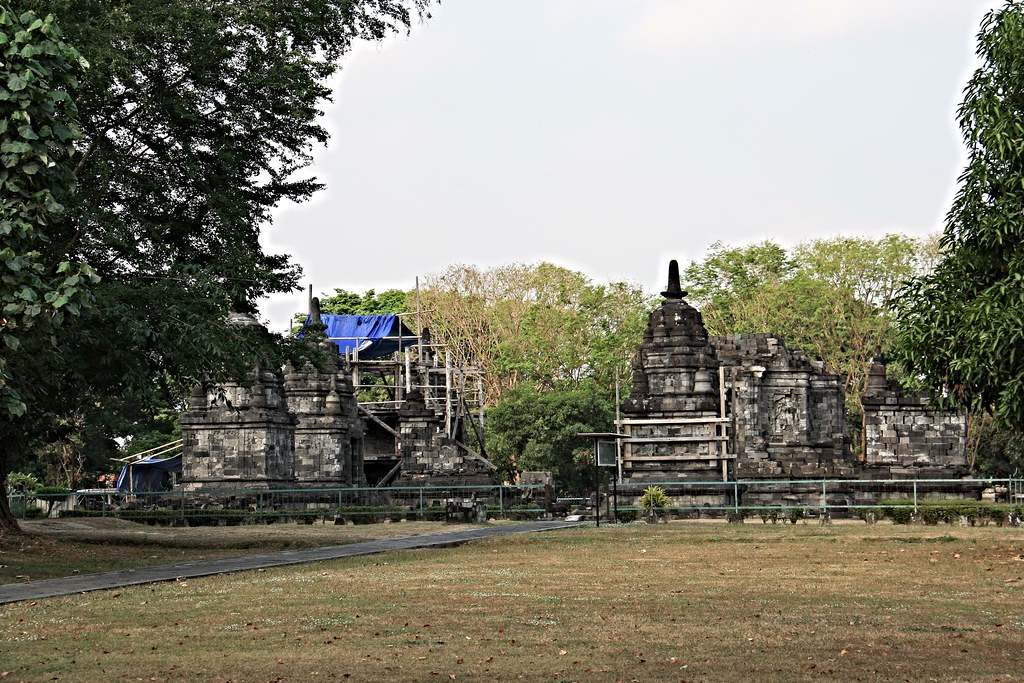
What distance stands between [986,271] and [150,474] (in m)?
49.6

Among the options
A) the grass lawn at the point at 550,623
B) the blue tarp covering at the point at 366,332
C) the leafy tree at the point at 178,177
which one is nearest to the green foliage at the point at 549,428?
the blue tarp covering at the point at 366,332

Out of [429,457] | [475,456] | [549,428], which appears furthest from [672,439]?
[549,428]

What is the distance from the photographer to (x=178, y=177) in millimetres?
26609

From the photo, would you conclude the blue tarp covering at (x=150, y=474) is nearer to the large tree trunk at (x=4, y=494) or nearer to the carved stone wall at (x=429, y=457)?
the carved stone wall at (x=429, y=457)

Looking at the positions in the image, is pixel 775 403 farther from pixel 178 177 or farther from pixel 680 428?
pixel 178 177

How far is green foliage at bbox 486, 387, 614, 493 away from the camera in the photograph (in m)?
64.0

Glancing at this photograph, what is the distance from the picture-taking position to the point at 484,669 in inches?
430

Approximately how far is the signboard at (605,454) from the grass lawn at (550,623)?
360 inches

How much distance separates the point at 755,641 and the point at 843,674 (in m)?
1.75

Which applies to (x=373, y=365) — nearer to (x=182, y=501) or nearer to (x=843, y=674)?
(x=182, y=501)

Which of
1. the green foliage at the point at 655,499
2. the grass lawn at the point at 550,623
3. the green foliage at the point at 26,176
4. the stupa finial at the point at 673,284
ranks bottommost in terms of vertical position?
the grass lawn at the point at 550,623

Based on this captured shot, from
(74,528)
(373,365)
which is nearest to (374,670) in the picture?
(74,528)

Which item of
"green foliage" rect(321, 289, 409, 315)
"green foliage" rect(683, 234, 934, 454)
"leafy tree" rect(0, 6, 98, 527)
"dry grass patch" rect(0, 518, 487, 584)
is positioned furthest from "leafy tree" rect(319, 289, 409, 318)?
"leafy tree" rect(0, 6, 98, 527)

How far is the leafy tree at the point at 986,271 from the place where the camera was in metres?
23.3
